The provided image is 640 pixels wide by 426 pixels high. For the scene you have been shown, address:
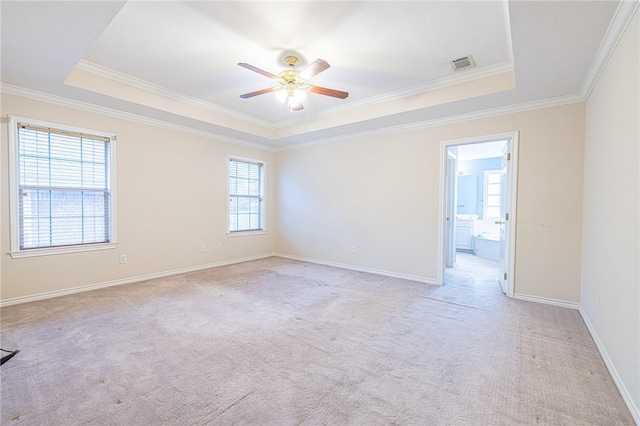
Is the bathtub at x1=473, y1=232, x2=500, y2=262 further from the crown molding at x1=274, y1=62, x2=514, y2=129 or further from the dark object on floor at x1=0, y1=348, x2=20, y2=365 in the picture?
the dark object on floor at x1=0, y1=348, x2=20, y2=365

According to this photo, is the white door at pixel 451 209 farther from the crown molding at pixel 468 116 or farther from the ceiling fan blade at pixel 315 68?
Answer: the ceiling fan blade at pixel 315 68

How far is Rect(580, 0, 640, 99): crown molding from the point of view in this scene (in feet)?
5.95

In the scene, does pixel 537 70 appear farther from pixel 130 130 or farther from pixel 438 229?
pixel 130 130

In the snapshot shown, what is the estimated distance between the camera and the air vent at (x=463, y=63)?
118 inches

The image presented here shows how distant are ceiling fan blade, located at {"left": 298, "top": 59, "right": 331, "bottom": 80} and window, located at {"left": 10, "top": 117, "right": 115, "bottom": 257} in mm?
3019

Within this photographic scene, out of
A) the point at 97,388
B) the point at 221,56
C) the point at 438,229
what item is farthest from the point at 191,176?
the point at 438,229

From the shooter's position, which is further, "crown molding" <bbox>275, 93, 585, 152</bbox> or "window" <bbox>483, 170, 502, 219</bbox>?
"window" <bbox>483, 170, 502, 219</bbox>

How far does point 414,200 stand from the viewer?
14.7 ft

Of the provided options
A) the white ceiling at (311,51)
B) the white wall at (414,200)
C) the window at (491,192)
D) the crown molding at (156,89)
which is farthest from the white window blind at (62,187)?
the window at (491,192)

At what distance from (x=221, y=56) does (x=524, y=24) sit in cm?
274

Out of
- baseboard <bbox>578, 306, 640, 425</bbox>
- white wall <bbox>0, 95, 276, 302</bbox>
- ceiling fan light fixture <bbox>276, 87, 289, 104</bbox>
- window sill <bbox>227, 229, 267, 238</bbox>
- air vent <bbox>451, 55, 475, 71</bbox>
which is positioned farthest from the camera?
window sill <bbox>227, 229, 267, 238</bbox>

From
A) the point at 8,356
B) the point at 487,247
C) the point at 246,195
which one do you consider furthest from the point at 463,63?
the point at 8,356

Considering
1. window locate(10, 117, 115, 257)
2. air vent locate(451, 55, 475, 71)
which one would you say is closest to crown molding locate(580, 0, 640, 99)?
air vent locate(451, 55, 475, 71)

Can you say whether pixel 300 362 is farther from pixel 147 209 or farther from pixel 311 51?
pixel 147 209
